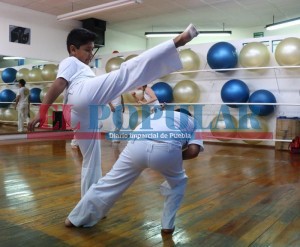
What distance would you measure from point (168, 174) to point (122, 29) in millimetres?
8248

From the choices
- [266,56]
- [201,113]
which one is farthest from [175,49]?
[201,113]

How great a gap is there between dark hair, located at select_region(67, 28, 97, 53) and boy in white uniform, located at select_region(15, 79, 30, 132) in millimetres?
5713

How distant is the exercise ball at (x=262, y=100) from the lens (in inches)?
228

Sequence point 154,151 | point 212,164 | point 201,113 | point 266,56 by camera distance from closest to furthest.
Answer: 1. point 154,151
2. point 212,164
3. point 266,56
4. point 201,113

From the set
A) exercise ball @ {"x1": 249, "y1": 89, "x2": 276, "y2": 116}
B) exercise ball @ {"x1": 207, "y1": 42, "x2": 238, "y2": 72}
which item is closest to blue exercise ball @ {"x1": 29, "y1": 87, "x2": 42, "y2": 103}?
exercise ball @ {"x1": 207, "y1": 42, "x2": 238, "y2": 72}

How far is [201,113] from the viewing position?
696cm

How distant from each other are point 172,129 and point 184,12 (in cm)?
655

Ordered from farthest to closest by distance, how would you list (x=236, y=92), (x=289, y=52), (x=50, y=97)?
1. (x=236, y=92)
2. (x=289, y=52)
3. (x=50, y=97)

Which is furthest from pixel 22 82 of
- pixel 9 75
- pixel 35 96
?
pixel 35 96

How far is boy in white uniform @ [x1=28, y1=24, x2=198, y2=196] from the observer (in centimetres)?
164

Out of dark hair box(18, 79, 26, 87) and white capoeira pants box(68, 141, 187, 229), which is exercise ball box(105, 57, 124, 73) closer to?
dark hair box(18, 79, 26, 87)

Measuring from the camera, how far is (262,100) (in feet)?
18.9

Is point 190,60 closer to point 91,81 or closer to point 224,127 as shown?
point 224,127

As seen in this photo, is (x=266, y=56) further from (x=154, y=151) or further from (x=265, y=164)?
(x=154, y=151)
